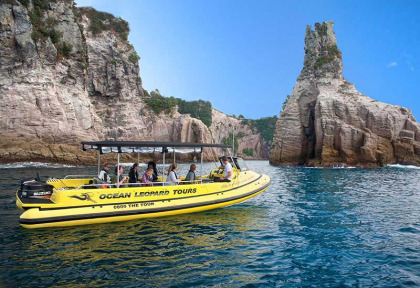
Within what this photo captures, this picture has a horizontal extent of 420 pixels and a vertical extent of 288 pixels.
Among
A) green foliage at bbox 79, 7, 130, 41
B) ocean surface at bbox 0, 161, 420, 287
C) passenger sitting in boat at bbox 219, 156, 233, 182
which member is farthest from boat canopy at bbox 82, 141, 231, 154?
green foliage at bbox 79, 7, 130, 41

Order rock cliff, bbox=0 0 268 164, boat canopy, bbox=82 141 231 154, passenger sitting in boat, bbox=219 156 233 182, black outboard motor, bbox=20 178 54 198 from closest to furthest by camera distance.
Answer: black outboard motor, bbox=20 178 54 198
boat canopy, bbox=82 141 231 154
passenger sitting in boat, bbox=219 156 233 182
rock cliff, bbox=0 0 268 164

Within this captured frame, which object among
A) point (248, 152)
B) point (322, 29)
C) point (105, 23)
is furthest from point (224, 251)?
point (248, 152)

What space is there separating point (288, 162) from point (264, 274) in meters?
51.3

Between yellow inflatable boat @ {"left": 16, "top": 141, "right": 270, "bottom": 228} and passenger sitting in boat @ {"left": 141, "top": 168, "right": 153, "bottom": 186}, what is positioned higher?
passenger sitting in boat @ {"left": 141, "top": 168, "right": 153, "bottom": 186}

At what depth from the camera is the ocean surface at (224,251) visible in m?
5.94

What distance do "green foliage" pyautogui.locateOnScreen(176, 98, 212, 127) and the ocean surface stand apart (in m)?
95.5

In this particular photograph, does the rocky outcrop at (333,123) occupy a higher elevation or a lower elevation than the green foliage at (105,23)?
lower

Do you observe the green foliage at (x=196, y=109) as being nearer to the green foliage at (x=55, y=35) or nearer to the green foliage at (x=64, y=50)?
the green foliage at (x=64, y=50)

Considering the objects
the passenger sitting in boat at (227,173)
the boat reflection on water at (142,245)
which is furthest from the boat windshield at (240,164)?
the boat reflection on water at (142,245)

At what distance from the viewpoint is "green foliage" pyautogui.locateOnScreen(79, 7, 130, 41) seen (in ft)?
198

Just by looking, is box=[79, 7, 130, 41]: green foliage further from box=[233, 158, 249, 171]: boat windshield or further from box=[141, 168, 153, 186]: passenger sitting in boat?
box=[141, 168, 153, 186]: passenger sitting in boat

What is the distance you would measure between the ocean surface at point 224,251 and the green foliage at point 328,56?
5198 centimetres

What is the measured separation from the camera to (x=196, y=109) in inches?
4240

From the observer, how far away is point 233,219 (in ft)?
36.1
